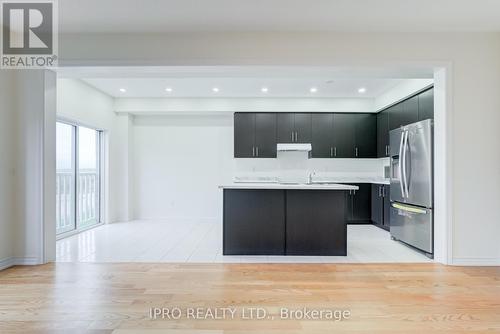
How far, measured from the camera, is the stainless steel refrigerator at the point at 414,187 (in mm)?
3928

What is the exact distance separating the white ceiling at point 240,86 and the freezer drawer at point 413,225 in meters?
2.31

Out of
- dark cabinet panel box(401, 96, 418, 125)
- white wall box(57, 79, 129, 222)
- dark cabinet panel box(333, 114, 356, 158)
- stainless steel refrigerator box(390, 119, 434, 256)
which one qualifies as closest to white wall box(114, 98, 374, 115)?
dark cabinet panel box(333, 114, 356, 158)

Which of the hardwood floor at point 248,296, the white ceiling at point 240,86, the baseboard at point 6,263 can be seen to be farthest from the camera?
the white ceiling at point 240,86

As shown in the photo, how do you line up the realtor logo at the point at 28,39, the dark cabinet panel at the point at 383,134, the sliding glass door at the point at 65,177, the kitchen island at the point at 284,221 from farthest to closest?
the dark cabinet panel at the point at 383,134, the sliding glass door at the point at 65,177, the kitchen island at the point at 284,221, the realtor logo at the point at 28,39

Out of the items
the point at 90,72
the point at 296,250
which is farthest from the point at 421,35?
the point at 90,72

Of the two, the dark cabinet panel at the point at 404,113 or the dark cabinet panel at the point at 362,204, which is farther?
the dark cabinet panel at the point at 362,204

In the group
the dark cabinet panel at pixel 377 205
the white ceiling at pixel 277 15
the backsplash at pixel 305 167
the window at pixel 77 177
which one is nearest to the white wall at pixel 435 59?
the white ceiling at pixel 277 15

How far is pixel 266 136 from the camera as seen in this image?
22.1ft

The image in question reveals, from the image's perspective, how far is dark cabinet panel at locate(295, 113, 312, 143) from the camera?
6.73 meters

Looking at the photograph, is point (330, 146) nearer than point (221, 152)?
Yes

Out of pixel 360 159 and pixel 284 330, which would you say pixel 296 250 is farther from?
pixel 360 159

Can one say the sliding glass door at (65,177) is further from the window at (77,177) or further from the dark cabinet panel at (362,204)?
the dark cabinet panel at (362,204)

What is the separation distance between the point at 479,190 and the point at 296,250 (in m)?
2.24

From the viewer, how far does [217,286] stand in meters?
2.94
